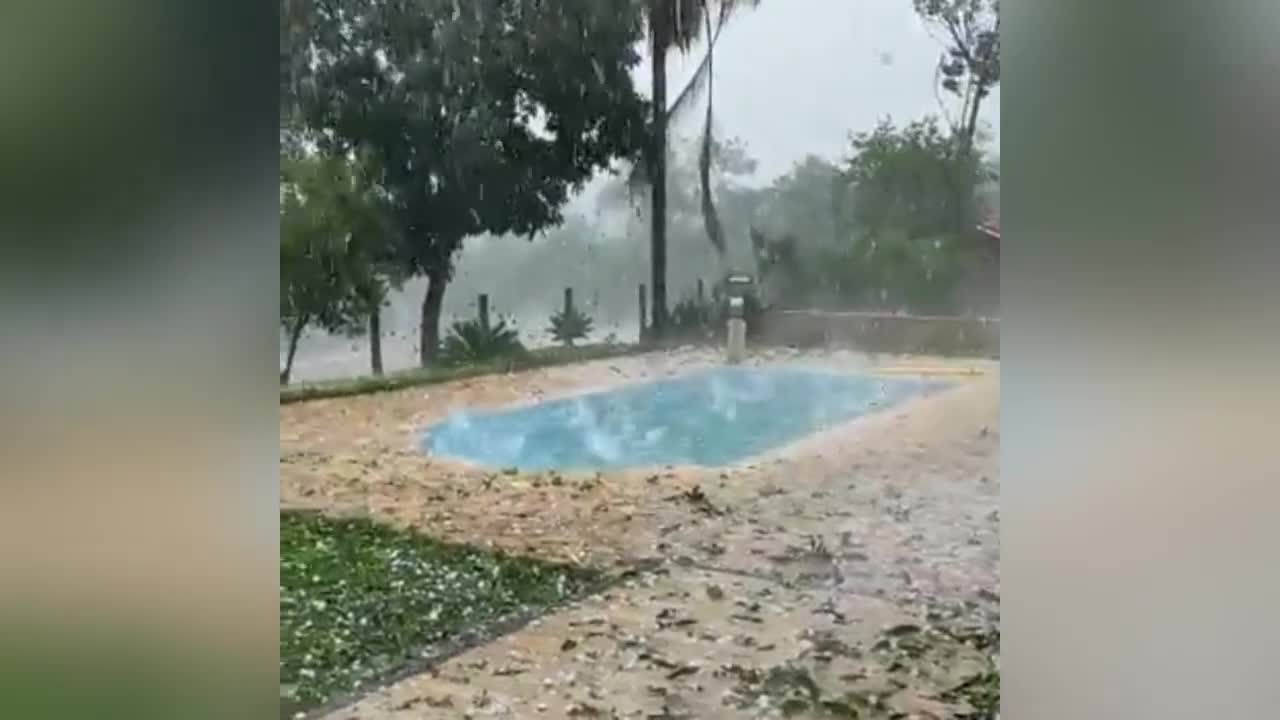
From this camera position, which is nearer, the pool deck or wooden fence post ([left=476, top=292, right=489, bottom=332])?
the pool deck

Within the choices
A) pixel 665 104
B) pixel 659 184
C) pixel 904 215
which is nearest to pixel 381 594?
pixel 659 184

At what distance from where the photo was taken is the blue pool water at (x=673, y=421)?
1.70 meters

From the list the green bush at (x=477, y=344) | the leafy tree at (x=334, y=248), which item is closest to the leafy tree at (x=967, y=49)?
the green bush at (x=477, y=344)

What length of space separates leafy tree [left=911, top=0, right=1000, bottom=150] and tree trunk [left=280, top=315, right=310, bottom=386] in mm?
1087

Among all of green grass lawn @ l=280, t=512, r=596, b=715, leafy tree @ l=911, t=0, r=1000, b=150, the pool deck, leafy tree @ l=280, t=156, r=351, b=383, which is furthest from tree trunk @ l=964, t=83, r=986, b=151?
leafy tree @ l=280, t=156, r=351, b=383

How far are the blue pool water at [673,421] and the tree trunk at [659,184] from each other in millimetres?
133

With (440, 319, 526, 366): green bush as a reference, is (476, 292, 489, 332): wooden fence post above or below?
above

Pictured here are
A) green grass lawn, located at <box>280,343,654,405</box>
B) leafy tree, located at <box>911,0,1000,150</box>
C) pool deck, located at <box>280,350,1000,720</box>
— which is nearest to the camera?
leafy tree, located at <box>911,0,1000,150</box>

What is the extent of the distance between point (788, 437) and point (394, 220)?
0.77 meters

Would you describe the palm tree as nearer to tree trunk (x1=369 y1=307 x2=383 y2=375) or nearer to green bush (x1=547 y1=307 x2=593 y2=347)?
green bush (x1=547 y1=307 x2=593 y2=347)

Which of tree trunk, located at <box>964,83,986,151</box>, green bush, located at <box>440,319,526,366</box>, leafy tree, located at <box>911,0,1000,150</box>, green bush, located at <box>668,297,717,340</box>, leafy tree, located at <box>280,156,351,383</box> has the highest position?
leafy tree, located at <box>911,0,1000,150</box>

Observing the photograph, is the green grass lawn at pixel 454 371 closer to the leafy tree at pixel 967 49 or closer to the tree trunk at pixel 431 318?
the tree trunk at pixel 431 318

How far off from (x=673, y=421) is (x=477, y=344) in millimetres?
356

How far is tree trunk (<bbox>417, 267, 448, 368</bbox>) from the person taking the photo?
1776 mm
